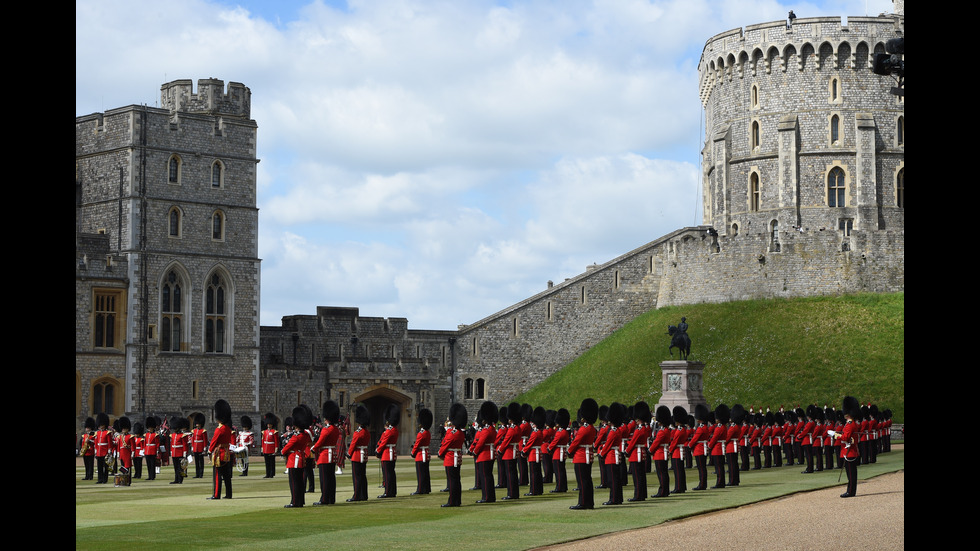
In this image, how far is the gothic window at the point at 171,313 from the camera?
1890 inches

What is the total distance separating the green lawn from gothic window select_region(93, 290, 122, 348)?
2103cm

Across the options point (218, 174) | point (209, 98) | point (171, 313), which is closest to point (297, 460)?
point (171, 313)

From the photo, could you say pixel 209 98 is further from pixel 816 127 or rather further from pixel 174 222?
pixel 816 127

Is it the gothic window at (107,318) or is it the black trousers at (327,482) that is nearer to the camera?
the black trousers at (327,482)

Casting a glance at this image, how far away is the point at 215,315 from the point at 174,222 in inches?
159

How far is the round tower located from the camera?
65750mm

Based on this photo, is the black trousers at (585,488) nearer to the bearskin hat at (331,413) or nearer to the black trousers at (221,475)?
the bearskin hat at (331,413)

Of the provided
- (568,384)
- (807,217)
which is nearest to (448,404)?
(568,384)

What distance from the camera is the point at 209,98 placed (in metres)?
50.8

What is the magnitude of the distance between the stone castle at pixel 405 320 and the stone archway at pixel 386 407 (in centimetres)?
10

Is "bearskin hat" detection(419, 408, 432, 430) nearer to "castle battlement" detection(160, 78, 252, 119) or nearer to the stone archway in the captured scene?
the stone archway

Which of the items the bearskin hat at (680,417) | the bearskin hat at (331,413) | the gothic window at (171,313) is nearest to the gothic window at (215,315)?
the gothic window at (171,313)

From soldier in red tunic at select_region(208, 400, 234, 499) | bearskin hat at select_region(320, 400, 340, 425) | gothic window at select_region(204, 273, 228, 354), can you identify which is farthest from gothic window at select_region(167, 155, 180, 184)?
bearskin hat at select_region(320, 400, 340, 425)
